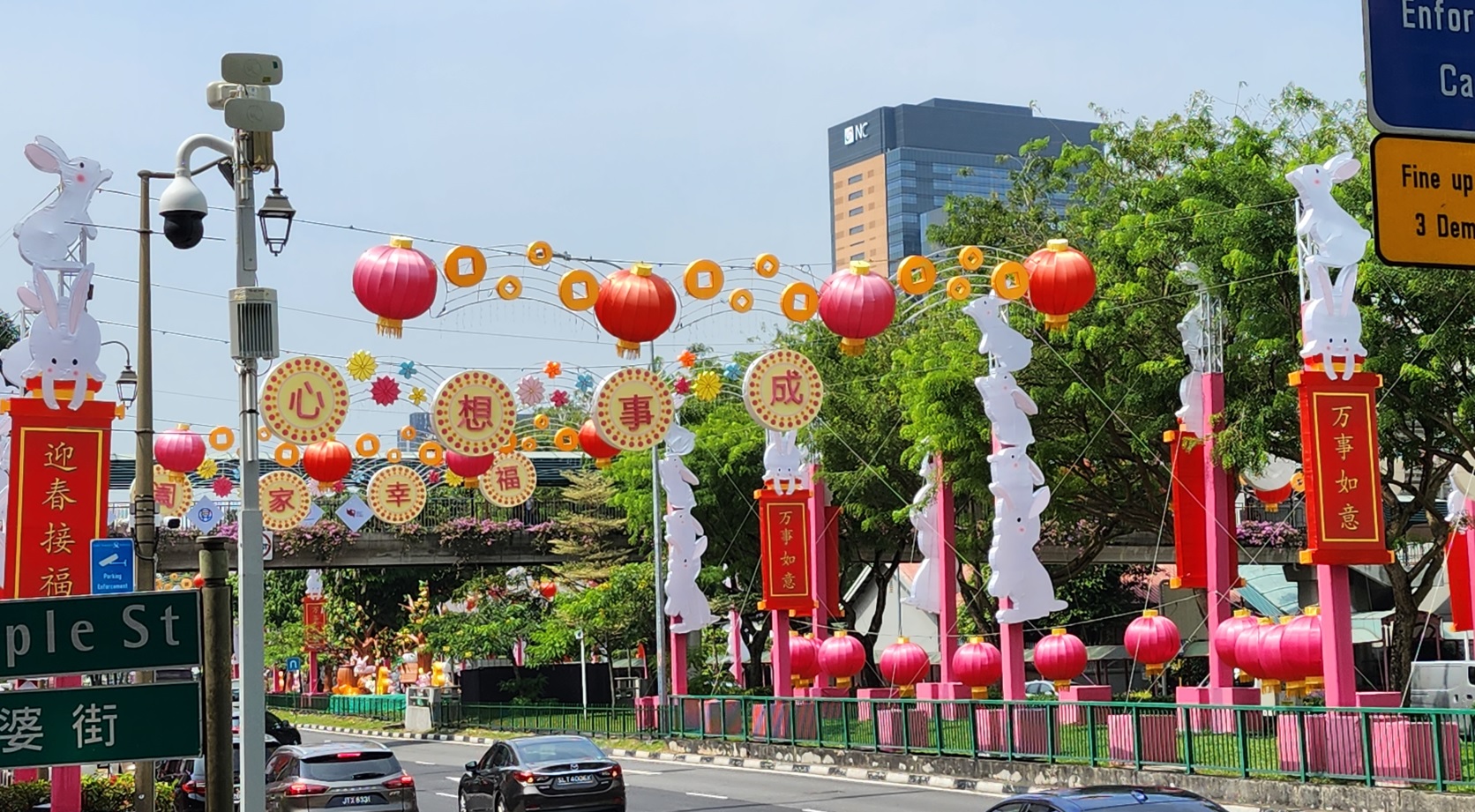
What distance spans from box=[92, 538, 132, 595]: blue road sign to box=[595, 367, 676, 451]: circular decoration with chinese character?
7862mm

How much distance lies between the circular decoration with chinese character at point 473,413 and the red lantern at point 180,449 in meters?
9.05

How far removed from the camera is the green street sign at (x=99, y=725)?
30.8 ft

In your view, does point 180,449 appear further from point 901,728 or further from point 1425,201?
point 1425,201

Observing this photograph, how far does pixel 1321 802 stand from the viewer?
2316 cm

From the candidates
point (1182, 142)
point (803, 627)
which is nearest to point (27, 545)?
point (1182, 142)

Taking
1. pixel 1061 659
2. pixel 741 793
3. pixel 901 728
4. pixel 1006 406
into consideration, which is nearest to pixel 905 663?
pixel 901 728

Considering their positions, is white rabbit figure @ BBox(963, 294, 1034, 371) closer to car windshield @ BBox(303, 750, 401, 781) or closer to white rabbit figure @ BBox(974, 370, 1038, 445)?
white rabbit figure @ BBox(974, 370, 1038, 445)

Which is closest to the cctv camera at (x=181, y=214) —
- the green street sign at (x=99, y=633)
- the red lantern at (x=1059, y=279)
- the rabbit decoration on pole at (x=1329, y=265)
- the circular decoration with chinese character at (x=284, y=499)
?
the green street sign at (x=99, y=633)

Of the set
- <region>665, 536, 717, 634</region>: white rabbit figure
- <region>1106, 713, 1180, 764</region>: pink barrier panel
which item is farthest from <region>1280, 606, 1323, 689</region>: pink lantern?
<region>665, 536, 717, 634</region>: white rabbit figure

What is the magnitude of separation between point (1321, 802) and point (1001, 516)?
910 cm

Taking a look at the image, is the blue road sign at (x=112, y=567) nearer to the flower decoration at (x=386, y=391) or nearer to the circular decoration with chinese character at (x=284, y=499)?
the flower decoration at (x=386, y=391)

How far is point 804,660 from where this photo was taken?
4041 centimetres

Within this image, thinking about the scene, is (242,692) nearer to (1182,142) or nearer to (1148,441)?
(1148,441)

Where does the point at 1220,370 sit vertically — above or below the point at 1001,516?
above
